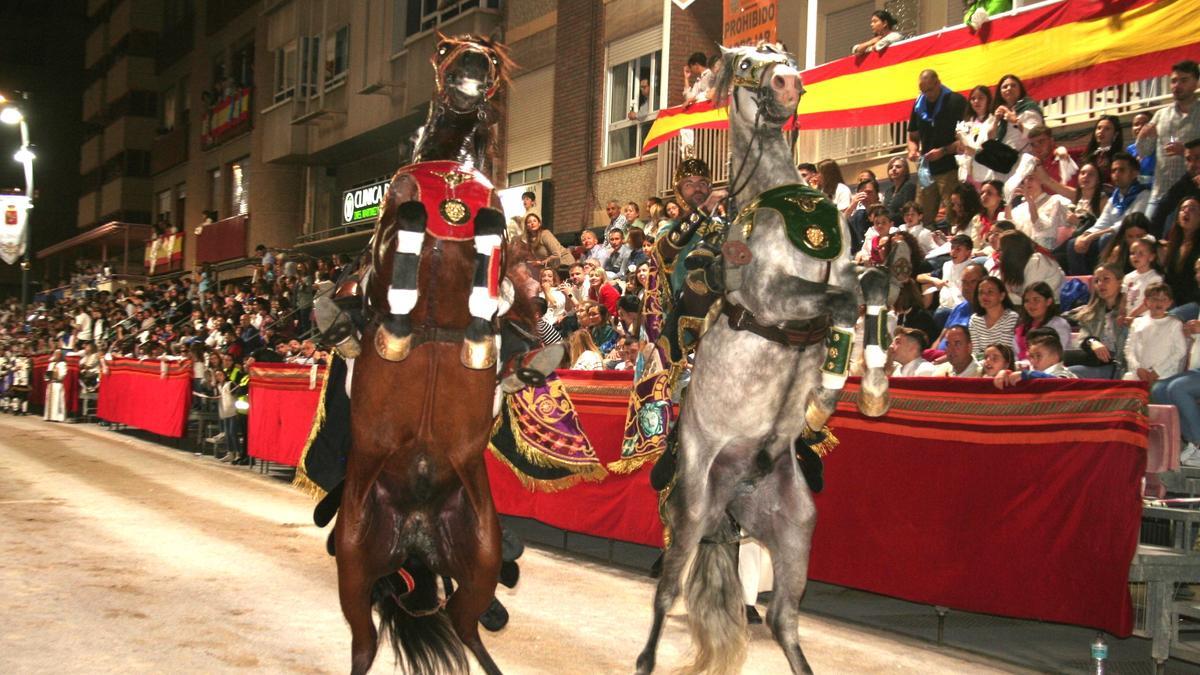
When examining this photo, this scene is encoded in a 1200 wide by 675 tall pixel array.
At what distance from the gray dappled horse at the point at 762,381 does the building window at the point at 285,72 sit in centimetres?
3302

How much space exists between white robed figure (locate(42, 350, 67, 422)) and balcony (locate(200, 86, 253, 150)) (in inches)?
492

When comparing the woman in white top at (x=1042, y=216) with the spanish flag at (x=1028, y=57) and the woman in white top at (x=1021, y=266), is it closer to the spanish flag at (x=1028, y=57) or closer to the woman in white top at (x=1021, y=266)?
the woman in white top at (x=1021, y=266)

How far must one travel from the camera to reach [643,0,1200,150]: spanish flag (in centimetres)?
1077

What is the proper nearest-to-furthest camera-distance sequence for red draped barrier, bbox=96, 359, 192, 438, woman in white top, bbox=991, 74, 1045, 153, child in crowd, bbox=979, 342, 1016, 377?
child in crowd, bbox=979, 342, 1016, 377, woman in white top, bbox=991, 74, 1045, 153, red draped barrier, bbox=96, 359, 192, 438

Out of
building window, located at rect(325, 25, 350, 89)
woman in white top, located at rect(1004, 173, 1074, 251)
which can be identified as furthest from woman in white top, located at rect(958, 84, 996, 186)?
building window, located at rect(325, 25, 350, 89)

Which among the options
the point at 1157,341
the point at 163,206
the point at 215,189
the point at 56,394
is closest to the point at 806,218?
the point at 1157,341

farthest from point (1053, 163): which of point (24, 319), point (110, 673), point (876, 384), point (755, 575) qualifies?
point (24, 319)

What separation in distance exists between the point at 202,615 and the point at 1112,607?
17.9 feet

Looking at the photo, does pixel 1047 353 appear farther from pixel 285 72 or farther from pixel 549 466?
pixel 285 72

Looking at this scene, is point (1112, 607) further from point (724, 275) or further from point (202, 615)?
point (202, 615)

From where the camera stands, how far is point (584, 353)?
508 inches

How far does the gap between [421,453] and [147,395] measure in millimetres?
22119

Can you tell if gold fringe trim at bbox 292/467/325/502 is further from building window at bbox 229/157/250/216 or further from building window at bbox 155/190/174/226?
building window at bbox 155/190/174/226

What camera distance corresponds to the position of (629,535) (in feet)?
34.0
